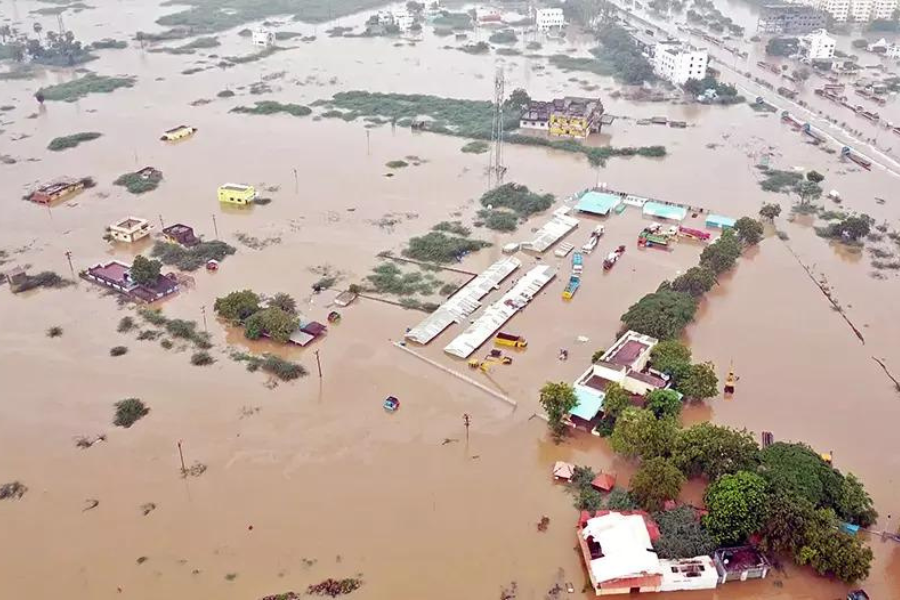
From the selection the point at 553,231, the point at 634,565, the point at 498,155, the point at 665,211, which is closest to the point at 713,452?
the point at 634,565

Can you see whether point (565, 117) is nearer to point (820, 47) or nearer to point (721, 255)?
point (721, 255)

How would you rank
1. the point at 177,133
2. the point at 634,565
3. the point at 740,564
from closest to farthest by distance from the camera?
1. the point at 634,565
2. the point at 740,564
3. the point at 177,133

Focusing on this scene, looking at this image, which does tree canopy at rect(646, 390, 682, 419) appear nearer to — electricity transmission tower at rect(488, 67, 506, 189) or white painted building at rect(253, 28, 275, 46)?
electricity transmission tower at rect(488, 67, 506, 189)

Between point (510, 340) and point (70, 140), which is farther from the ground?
point (70, 140)

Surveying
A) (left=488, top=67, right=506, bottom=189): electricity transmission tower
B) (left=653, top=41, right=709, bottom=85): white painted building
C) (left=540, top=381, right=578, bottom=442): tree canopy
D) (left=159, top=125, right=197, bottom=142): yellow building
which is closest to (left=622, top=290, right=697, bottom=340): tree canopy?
(left=540, top=381, right=578, bottom=442): tree canopy

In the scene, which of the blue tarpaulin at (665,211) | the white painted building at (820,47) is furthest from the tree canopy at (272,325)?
the white painted building at (820,47)

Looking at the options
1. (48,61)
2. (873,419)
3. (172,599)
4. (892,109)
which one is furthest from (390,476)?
(48,61)
